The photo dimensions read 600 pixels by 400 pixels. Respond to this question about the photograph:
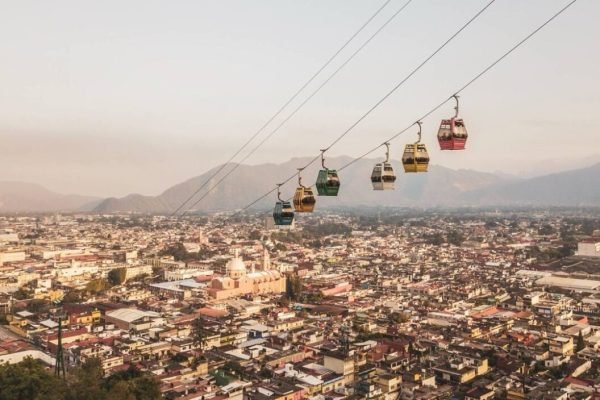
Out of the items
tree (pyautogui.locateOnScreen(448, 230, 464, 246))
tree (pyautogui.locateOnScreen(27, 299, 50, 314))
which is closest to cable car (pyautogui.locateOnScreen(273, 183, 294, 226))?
tree (pyautogui.locateOnScreen(27, 299, 50, 314))

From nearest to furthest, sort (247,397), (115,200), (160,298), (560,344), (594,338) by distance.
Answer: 1. (247,397)
2. (560,344)
3. (594,338)
4. (160,298)
5. (115,200)

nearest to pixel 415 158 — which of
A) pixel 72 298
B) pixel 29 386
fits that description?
pixel 29 386

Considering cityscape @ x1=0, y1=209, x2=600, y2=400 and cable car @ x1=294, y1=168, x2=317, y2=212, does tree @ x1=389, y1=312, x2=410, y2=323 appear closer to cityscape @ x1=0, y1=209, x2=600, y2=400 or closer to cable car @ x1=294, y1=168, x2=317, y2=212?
cityscape @ x1=0, y1=209, x2=600, y2=400

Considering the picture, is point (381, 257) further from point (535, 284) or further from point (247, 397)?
point (247, 397)

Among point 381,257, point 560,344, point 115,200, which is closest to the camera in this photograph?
point 560,344

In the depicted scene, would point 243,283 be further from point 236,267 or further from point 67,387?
point 67,387

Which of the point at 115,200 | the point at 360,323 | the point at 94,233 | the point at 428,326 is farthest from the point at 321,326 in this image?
the point at 115,200
